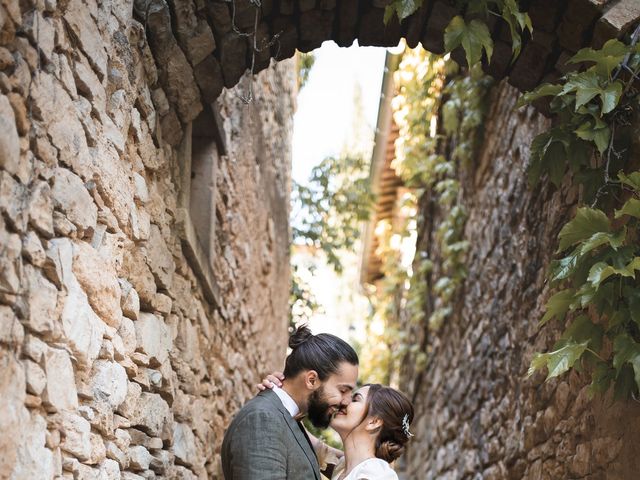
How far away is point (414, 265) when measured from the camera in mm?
8602

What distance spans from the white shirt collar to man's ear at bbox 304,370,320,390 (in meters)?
0.07

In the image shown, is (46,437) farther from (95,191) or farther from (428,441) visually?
(428,441)

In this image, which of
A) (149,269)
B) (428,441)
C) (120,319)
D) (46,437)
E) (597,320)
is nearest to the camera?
(46,437)

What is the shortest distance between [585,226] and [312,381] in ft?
3.40

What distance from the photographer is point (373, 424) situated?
10.3 ft

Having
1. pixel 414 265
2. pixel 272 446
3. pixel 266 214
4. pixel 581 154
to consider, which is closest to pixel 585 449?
pixel 581 154

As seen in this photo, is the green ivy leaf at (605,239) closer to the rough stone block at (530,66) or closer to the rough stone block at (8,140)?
the rough stone block at (530,66)

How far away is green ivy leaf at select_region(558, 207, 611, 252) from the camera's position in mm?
2949

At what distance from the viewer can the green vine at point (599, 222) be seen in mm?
2848

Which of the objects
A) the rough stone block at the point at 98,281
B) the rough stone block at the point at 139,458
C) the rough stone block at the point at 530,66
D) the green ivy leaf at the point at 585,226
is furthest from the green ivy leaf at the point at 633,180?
the rough stone block at the point at 139,458

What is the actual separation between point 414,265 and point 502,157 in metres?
3.35

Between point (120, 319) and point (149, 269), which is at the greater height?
point (149, 269)

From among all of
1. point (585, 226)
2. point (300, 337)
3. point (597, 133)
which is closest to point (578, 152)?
point (597, 133)

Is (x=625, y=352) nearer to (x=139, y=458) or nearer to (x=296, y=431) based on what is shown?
(x=296, y=431)
